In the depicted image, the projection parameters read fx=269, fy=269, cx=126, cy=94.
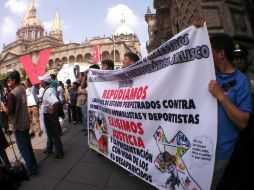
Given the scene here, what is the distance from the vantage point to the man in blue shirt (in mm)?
1970

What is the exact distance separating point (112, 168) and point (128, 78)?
5.66 feet

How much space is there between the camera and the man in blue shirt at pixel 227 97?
77.5 inches

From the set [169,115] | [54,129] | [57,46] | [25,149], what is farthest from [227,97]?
[57,46]

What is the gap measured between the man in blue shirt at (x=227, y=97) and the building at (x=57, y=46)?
66.8 metres

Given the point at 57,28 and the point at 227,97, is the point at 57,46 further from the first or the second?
the point at 227,97

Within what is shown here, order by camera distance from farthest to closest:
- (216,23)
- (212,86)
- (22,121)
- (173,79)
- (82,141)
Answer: (82,141) → (22,121) → (216,23) → (173,79) → (212,86)

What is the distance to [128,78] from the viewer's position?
11.9ft

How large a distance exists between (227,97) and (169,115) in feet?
2.54

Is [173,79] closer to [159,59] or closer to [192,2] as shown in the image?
[159,59]

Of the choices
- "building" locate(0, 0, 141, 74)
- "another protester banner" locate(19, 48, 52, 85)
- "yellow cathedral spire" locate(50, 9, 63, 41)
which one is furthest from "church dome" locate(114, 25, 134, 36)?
"another protester banner" locate(19, 48, 52, 85)

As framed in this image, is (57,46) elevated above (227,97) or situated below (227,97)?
above

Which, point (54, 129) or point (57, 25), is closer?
point (54, 129)

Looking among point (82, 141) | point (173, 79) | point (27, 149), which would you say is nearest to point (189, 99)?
point (173, 79)

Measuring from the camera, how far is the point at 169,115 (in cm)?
270
